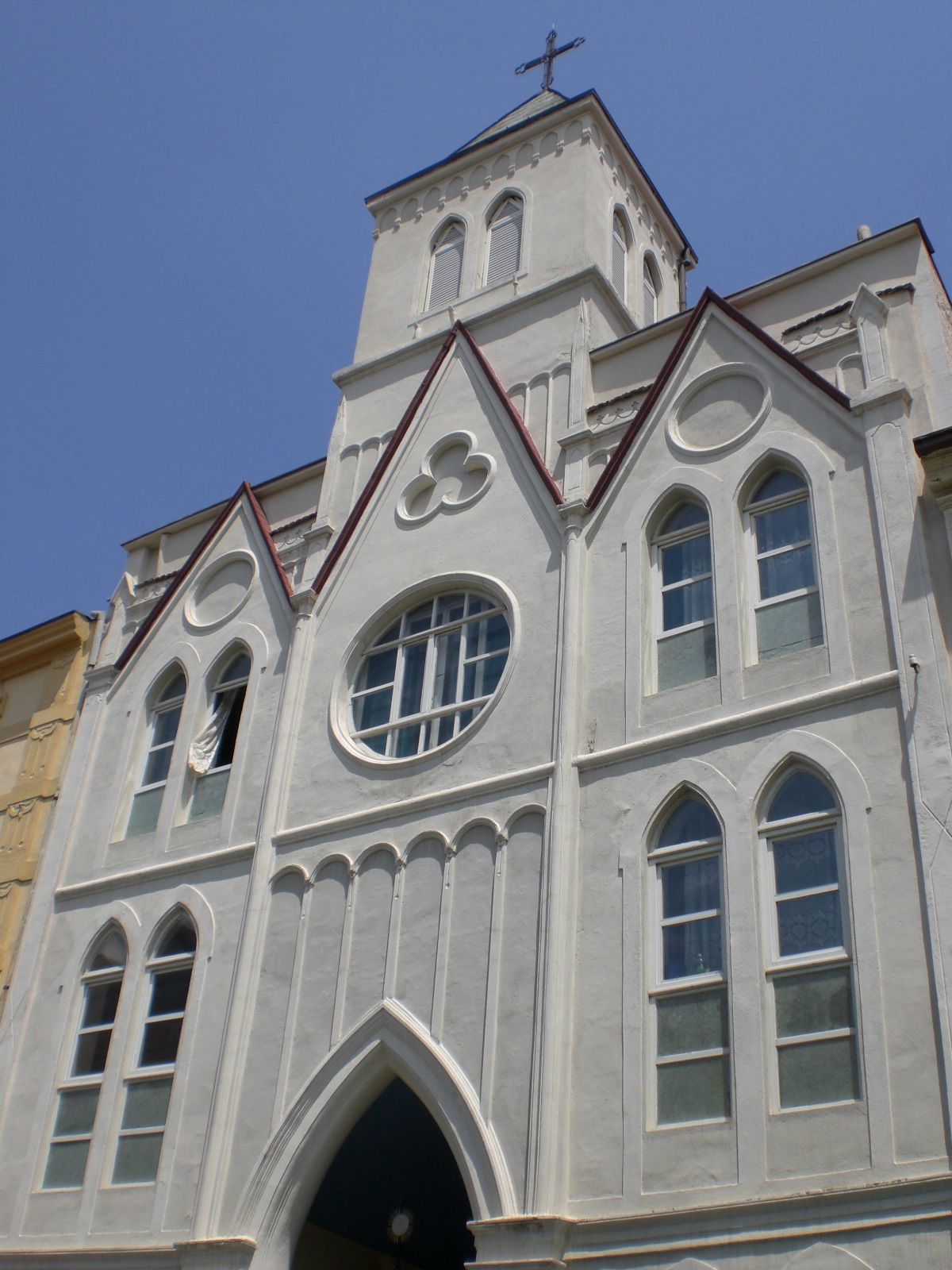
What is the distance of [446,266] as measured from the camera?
88.2 feet

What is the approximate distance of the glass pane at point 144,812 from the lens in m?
21.3

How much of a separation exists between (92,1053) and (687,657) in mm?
9726

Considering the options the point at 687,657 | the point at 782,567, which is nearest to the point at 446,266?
the point at 782,567

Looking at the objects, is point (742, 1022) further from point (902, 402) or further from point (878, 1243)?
point (902, 402)

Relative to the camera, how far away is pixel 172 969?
19.2 meters

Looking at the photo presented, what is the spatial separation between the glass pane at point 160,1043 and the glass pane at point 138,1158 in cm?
97

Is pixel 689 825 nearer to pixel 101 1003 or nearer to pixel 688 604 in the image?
pixel 688 604

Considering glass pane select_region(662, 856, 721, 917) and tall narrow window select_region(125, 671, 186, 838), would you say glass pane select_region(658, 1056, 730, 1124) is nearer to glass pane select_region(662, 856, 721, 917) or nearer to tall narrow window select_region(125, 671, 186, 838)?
glass pane select_region(662, 856, 721, 917)

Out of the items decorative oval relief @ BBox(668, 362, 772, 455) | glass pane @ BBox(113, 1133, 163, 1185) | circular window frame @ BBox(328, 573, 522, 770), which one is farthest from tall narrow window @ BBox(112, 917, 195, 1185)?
decorative oval relief @ BBox(668, 362, 772, 455)

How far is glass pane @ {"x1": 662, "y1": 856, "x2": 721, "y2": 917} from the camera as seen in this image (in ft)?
49.9

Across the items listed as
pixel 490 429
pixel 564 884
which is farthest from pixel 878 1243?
pixel 490 429

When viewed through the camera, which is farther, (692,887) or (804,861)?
(692,887)

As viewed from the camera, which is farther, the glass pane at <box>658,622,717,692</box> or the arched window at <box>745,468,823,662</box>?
the glass pane at <box>658,622,717,692</box>

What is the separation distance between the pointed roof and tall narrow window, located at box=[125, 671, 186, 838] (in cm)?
1309
